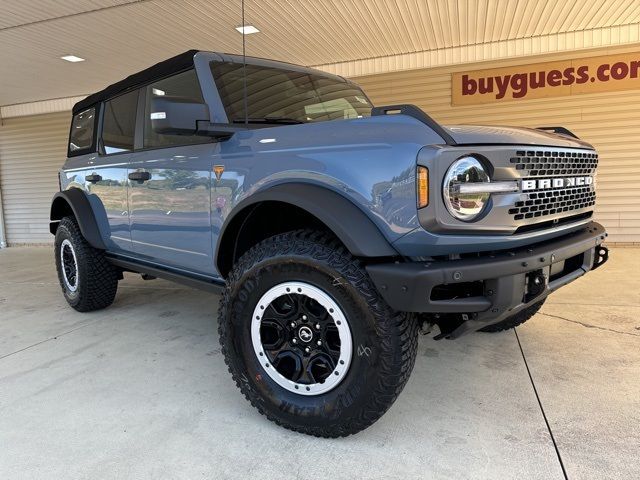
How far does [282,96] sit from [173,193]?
3.00 feet

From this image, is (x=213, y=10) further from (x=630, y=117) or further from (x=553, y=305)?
(x=630, y=117)

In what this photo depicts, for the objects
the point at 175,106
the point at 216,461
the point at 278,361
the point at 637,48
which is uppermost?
the point at 637,48

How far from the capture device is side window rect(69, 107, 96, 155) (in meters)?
4.19

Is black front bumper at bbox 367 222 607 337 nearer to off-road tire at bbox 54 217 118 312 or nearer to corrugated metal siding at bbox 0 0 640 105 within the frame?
off-road tire at bbox 54 217 118 312

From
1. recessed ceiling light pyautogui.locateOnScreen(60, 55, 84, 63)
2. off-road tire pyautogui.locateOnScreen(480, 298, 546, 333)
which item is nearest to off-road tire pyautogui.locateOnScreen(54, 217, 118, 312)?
off-road tire pyautogui.locateOnScreen(480, 298, 546, 333)

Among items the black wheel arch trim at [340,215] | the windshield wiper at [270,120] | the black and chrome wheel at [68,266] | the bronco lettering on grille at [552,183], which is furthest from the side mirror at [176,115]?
the black and chrome wheel at [68,266]

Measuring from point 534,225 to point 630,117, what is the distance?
6.42 m

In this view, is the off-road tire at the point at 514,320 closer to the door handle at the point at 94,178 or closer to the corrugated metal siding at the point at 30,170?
the door handle at the point at 94,178

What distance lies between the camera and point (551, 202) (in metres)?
2.04

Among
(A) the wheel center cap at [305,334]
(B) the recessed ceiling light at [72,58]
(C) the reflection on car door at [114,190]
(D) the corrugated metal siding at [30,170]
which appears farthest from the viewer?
(D) the corrugated metal siding at [30,170]

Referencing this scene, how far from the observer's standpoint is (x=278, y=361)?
213 centimetres

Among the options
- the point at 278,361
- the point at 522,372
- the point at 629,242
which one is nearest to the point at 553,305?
the point at 522,372

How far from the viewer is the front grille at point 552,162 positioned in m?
1.88

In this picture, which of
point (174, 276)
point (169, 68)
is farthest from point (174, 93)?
point (174, 276)
